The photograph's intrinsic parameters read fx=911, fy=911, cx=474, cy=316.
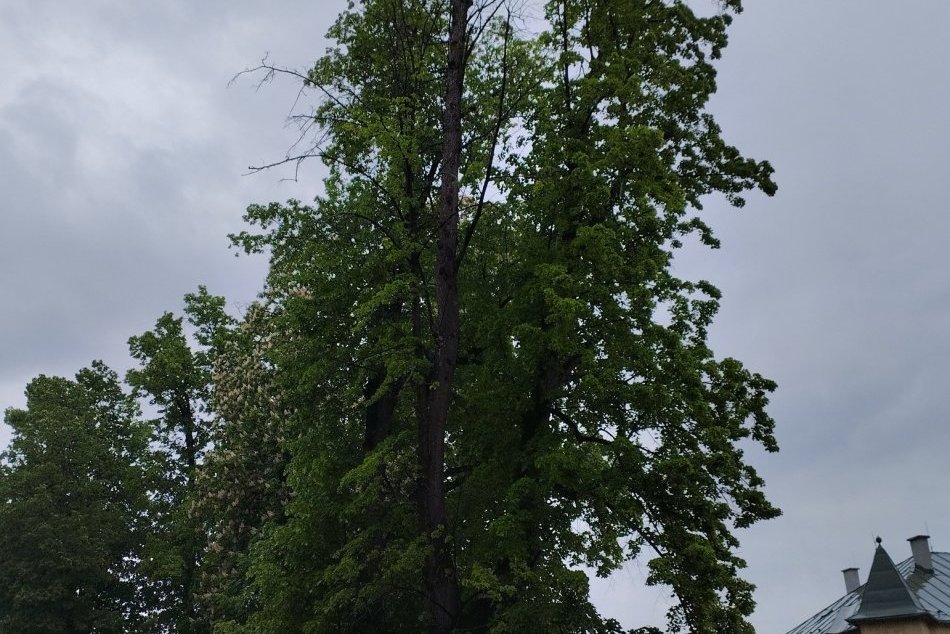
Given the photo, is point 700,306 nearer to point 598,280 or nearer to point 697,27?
A: point 598,280

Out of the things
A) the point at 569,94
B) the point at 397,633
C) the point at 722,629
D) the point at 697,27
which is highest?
the point at 697,27

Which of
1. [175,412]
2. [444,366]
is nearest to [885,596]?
[444,366]

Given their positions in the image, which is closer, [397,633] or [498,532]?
[498,532]

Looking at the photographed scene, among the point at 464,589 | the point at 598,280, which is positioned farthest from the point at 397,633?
the point at 598,280

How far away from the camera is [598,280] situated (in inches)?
678

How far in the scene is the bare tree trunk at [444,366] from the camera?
15.5 metres

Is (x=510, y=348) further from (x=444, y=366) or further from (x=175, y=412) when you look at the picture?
(x=175, y=412)

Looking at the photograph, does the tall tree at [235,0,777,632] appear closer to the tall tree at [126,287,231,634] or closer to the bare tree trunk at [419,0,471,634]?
the bare tree trunk at [419,0,471,634]

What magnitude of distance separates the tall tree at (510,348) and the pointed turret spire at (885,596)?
16885mm

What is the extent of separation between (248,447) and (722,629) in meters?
15.3

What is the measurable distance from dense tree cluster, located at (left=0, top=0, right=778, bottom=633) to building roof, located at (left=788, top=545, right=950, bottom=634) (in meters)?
15.7

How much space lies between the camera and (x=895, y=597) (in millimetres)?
29938

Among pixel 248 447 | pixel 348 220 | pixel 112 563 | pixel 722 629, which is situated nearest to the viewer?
pixel 722 629

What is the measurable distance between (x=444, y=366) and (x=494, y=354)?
9.35 ft
